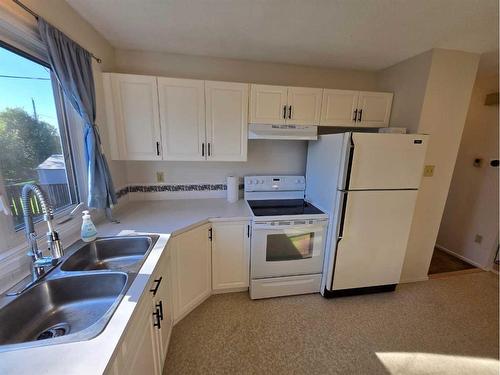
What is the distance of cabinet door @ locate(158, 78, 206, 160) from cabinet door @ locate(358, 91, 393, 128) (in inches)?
65.9

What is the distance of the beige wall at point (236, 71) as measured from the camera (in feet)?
6.79

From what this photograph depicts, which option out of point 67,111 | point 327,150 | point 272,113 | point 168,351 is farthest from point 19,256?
point 327,150

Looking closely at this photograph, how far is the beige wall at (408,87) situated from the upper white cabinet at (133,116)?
8.07 ft

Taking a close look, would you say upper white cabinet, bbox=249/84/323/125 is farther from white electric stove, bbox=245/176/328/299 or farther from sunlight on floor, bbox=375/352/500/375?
sunlight on floor, bbox=375/352/500/375

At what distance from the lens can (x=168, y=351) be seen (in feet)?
5.21

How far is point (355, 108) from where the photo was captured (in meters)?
2.24

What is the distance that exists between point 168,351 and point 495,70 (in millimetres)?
4406

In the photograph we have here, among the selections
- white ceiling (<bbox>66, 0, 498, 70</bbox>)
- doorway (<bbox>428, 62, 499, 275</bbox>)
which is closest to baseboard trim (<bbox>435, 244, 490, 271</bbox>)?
doorway (<bbox>428, 62, 499, 275</bbox>)

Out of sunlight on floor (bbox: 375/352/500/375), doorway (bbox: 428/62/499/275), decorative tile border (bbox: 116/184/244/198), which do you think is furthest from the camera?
doorway (bbox: 428/62/499/275)

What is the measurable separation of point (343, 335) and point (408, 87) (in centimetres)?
243

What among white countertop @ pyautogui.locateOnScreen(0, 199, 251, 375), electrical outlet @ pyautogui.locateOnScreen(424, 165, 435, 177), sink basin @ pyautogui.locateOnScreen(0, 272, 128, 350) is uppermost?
electrical outlet @ pyautogui.locateOnScreen(424, 165, 435, 177)

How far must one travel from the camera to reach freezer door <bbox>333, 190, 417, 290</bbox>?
194cm

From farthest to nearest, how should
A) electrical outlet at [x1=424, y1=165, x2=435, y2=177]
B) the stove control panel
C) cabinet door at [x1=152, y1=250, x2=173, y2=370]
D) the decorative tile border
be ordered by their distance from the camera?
the stove control panel → the decorative tile border → electrical outlet at [x1=424, y1=165, x2=435, y2=177] → cabinet door at [x1=152, y1=250, x2=173, y2=370]

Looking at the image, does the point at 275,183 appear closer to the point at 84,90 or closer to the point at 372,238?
the point at 372,238
